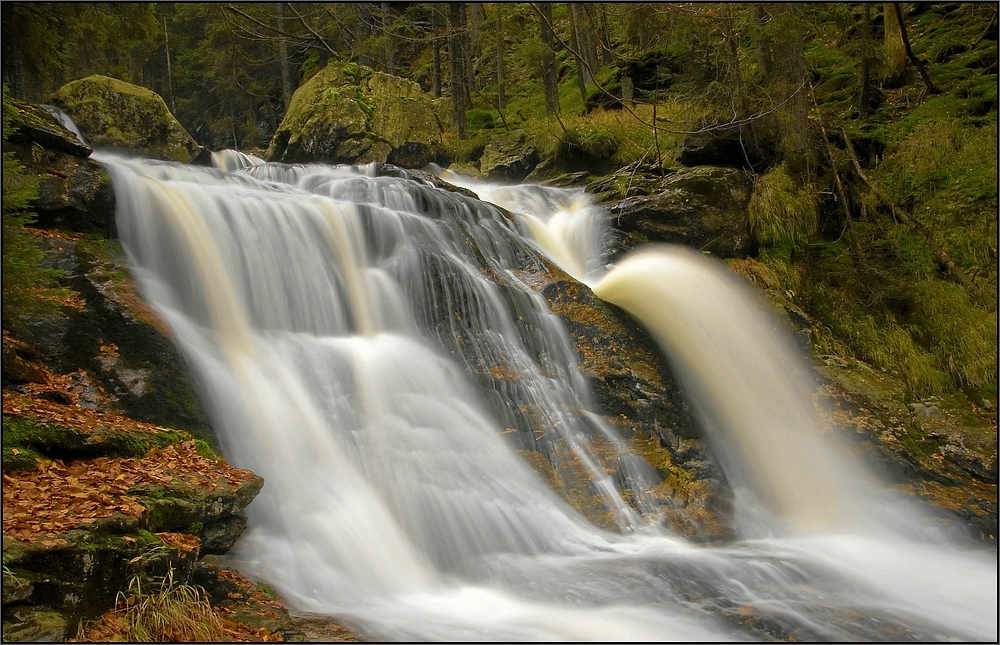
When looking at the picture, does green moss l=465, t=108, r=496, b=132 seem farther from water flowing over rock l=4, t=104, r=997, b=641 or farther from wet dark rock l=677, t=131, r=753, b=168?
water flowing over rock l=4, t=104, r=997, b=641

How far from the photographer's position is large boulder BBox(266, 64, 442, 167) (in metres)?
17.0

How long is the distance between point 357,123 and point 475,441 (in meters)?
12.6

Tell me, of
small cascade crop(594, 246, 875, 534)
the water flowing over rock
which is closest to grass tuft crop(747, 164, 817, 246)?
the water flowing over rock

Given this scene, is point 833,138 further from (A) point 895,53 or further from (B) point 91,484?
(B) point 91,484

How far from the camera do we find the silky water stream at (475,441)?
17.0ft

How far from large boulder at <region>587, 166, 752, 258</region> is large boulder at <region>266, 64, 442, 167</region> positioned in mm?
7740

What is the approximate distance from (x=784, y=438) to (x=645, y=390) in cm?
191

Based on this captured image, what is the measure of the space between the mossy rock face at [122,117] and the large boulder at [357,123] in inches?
113

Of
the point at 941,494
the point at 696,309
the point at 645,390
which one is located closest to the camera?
the point at 941,494

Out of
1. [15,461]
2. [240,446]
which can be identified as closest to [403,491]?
[240,446]

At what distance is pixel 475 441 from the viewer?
23.0 ft

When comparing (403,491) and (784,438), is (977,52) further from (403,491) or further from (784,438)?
(403,491)

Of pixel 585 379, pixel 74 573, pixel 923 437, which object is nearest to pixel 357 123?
pixel 585 379

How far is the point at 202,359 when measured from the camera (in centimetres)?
639
